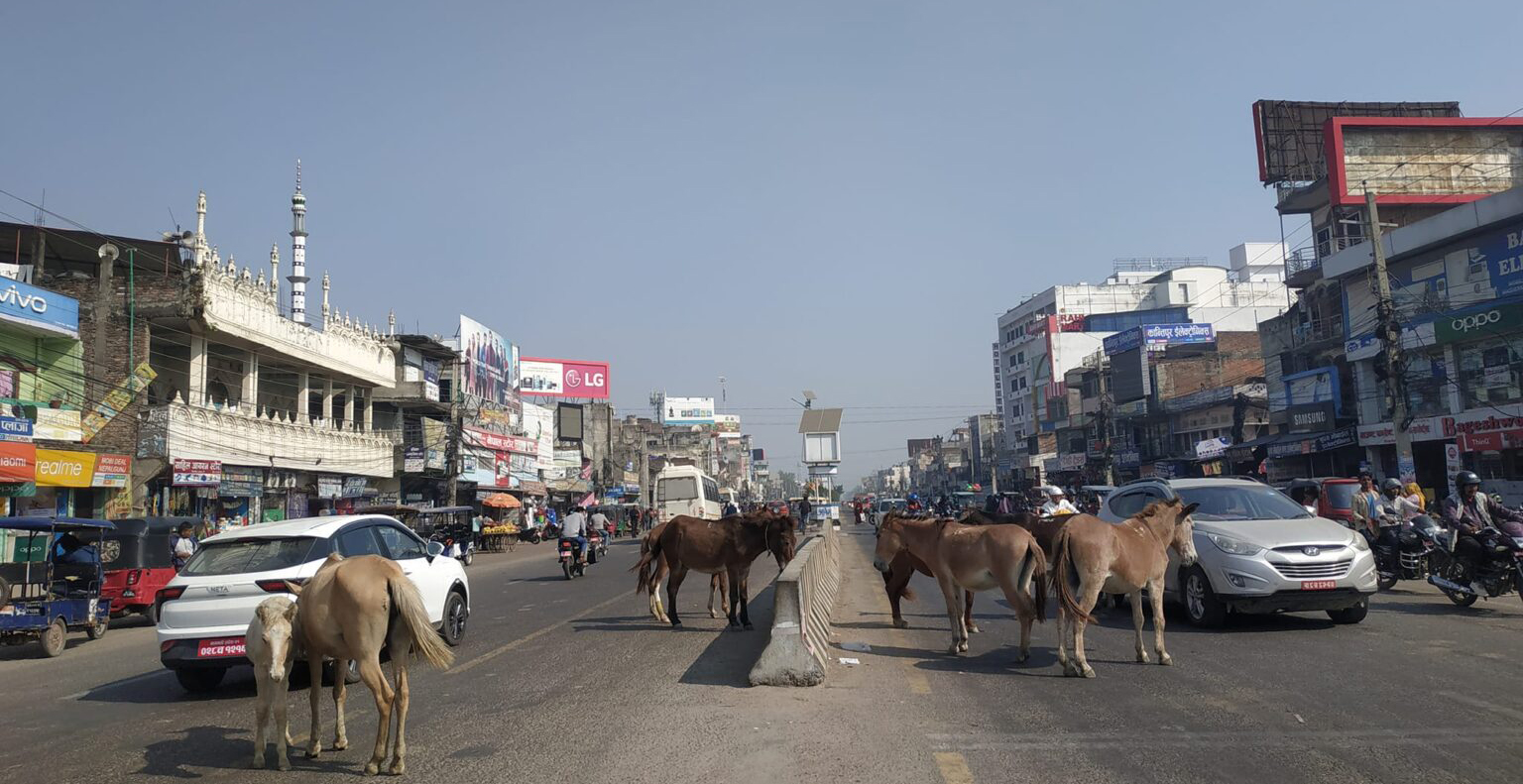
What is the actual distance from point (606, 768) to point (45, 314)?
88.6ft

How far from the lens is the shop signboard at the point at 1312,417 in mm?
42344

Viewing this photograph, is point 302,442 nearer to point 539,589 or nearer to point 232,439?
point 232,439

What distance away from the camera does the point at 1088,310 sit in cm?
10138

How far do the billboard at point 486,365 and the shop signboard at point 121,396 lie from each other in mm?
22205

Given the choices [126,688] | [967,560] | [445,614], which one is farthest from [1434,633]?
[126,688]

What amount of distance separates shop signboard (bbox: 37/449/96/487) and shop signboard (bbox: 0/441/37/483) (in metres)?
0.43

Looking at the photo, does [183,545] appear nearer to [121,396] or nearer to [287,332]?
[121,396]

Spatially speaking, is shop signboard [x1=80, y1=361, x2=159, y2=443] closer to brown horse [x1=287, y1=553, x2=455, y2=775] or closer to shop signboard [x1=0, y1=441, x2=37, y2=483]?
shop signboard [x1=0, y1=441, x2=37, y2=483]

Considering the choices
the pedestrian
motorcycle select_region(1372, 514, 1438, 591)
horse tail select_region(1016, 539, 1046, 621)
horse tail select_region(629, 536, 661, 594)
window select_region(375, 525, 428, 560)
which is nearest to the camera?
horse tail select_region(1016, 539, 1046, 621)

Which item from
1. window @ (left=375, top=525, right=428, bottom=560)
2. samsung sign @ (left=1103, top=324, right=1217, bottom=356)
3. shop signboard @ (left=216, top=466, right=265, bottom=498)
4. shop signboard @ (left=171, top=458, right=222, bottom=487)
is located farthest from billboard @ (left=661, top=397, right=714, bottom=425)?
window @ (left=375, top=525, right=428, bottom=560)

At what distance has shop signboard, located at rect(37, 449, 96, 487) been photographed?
23.3 metres

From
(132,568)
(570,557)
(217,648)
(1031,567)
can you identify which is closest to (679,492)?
(570,557)

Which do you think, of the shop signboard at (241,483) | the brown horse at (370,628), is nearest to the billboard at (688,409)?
the shop signboard at (241,483)

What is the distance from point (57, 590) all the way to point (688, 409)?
130m
